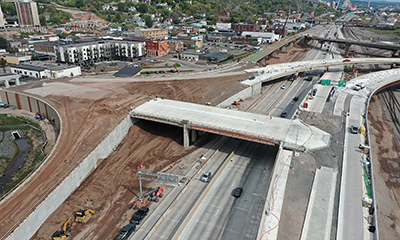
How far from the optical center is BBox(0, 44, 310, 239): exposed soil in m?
35.0

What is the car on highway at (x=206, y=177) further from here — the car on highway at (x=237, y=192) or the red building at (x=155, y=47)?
the red building at (x=155, y=47)

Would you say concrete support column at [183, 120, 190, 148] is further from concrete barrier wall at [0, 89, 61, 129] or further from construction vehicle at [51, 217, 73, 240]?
concrete barrier wall at [0, 89, 61, 129]

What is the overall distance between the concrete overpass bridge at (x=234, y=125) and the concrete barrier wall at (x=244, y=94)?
12914 millimetres

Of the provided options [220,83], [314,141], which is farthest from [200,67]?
[314,141]

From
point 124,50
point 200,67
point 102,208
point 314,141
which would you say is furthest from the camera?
point 124,50

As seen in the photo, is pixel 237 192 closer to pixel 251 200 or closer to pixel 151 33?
pixel 251 200

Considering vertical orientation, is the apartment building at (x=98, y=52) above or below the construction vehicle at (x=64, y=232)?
above

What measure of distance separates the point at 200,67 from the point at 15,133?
70.8 meters

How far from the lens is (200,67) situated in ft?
364

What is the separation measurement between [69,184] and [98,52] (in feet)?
300

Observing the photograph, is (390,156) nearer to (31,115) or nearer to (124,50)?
(31,115)

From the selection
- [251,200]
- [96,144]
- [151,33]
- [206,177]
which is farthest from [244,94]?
[151,33]

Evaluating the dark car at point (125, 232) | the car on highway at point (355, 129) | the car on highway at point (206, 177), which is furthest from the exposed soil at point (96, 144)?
the car on highway at point (355, 129)

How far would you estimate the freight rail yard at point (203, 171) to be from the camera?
32.5 metres
